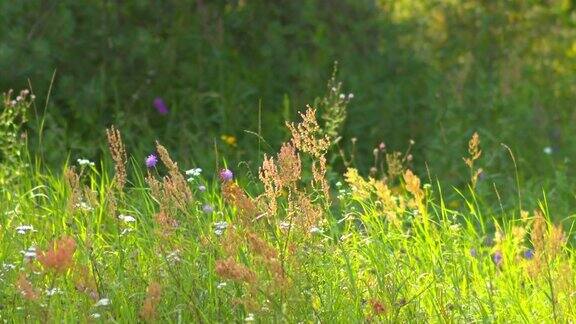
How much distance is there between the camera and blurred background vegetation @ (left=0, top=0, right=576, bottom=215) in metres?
5.71

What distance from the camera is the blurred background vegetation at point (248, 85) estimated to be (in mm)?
5707

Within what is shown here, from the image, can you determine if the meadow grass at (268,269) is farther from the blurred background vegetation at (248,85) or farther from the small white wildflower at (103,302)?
the blurred background vegetation at (248,85)

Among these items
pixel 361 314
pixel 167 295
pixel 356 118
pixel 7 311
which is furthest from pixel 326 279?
pixel 356 118

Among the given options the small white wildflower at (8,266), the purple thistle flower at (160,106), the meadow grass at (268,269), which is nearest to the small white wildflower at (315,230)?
the meadow grass at (268,269)

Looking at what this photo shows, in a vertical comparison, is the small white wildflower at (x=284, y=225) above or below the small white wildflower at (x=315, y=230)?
Result: above

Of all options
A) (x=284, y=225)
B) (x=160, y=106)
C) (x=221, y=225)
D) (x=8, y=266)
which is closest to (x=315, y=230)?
(x=284, y=225)

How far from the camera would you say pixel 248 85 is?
20.5 feet

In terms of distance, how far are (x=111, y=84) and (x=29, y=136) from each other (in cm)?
48

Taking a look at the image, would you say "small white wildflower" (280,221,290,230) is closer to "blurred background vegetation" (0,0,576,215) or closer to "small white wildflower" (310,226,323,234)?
"small white wildflower" (310,226,323,234)

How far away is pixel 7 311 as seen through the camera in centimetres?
338

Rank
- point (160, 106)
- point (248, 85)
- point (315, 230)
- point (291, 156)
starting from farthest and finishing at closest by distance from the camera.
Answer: point (248, 85) < point (160, 106) < point (315, 230) < point (291, 156)

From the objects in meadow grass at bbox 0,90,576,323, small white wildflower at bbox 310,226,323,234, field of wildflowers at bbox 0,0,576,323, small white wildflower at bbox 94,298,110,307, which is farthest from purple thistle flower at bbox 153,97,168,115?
small white wildflower at bbox 94,298,110,307

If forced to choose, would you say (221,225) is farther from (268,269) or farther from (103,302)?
(103,302)

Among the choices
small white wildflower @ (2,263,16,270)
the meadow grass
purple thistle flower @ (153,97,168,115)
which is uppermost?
purple thistle flower @ (153,97,168,115)
